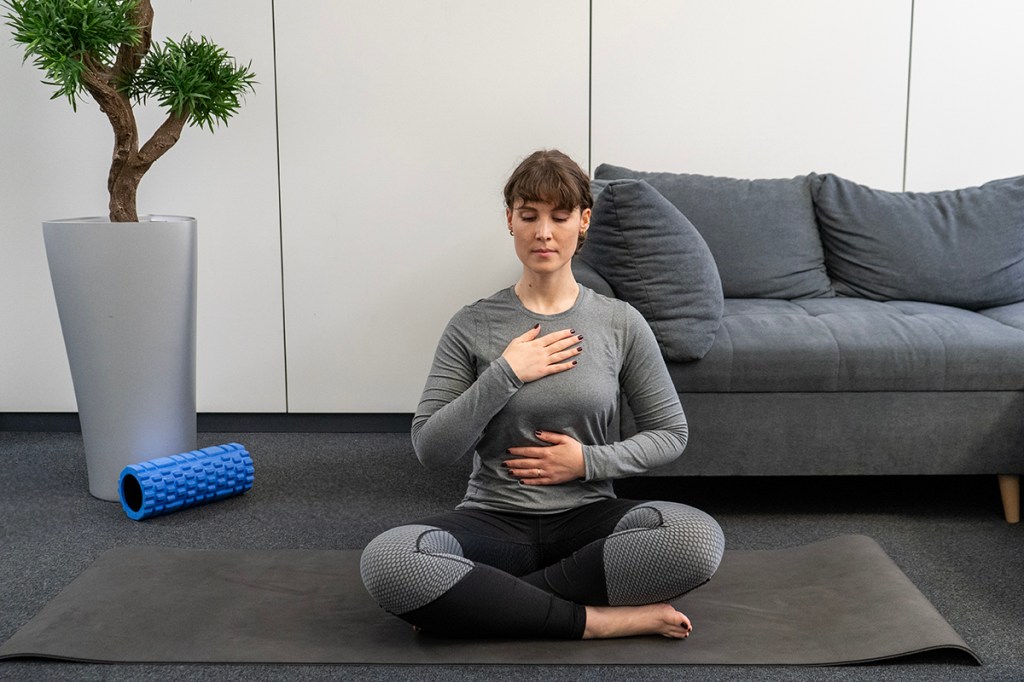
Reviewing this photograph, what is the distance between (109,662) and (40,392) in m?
1.99

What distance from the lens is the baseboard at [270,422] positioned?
3.63 meters

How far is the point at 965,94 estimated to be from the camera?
348cm

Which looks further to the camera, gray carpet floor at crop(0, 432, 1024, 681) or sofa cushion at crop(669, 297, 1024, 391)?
sofa cushion at crop(669, 297, 1024, 391)

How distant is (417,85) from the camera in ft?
11.4

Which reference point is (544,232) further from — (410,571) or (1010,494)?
(1010,494)

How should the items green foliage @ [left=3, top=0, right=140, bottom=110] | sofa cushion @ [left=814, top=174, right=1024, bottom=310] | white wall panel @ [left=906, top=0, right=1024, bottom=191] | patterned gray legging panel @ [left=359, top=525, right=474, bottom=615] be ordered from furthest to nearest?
1. white wall panel @ [left=906, top=0, right=1024, bottom=191]
2. sofa cushion @ [left=814, top=174, right=1024, bottom=310]
3. green foliage @ [left=3, top=0, right=140, bottom=110]
4. patterned gray legging panel @ [left=359, top=525, right=474, bottom=615]

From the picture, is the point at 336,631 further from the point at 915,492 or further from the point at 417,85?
the point at 417,85

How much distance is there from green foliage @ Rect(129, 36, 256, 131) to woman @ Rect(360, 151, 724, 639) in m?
1.22

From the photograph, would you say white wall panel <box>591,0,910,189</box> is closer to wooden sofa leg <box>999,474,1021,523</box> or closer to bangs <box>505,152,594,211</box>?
wooden sofa leg <box>999,474,1021,523</box>

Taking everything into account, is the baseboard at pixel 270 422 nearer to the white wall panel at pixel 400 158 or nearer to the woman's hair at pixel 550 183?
the white wall panel at pixel 400 158

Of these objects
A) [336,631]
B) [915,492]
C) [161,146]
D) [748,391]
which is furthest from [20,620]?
[915,492]

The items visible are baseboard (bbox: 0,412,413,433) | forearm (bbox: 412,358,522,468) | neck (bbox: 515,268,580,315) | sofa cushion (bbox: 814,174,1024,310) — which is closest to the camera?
forearm (bbox: 412,358,522,468)

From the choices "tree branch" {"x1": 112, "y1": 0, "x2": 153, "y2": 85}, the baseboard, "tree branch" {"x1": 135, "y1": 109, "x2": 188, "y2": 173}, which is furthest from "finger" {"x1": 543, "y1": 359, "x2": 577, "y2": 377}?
the baseboard

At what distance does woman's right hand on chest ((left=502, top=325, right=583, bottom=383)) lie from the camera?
196cm
